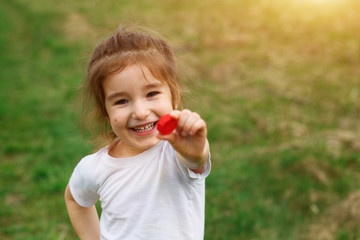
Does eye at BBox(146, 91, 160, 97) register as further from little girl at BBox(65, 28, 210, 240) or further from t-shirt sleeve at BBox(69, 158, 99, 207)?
t-shirt sleeve at BBox(69, 158, 99, 207)

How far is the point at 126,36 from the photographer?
1.67 metres

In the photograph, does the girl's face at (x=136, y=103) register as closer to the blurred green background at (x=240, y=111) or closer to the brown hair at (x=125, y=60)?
the brown hair at (x=125, y=60)

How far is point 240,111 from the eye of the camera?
4688 mm

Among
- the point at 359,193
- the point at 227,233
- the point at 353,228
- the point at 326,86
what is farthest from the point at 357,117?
the point at 227,233

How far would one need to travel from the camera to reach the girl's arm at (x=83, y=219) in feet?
6.18

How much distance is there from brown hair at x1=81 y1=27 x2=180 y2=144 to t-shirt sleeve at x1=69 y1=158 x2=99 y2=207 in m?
0.24

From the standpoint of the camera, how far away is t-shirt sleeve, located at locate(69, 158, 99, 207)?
1706 millimetres

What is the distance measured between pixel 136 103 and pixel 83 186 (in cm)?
46

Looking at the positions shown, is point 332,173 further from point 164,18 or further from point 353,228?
point 164,18

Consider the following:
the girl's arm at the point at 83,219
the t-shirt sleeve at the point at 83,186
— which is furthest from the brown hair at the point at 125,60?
the girl's arm at the point at 83,219

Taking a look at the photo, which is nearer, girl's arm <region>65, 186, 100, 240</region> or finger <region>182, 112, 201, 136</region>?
finger <region>182, 112, 201, 136</region>

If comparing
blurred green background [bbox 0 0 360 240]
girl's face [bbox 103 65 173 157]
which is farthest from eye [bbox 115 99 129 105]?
blurred green background [bbox 0 0 360 240]

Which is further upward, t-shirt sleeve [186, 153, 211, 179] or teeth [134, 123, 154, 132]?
teeth [134, 123, 154, 132]

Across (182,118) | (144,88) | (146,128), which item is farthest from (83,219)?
(182,118)
